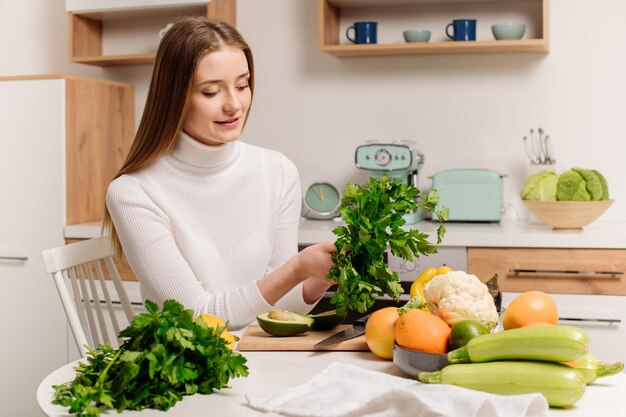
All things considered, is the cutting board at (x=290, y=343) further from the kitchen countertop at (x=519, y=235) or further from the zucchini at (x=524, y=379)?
the kitchen countertop at (x=519, y=235)

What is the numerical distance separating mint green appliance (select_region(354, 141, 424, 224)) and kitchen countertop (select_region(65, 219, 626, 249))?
0.76 feet

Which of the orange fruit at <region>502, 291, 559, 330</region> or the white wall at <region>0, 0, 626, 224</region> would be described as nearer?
the orange fruit at <region>502, 291, 559, 330</region>

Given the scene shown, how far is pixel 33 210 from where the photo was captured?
11.0 ft

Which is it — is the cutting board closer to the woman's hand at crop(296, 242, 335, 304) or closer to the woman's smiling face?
the woman's hand at crop(296, 242, 335, 304)

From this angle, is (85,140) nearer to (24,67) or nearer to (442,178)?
(24,67)

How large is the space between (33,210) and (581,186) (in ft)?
A: 6.99

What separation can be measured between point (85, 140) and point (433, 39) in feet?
4.94

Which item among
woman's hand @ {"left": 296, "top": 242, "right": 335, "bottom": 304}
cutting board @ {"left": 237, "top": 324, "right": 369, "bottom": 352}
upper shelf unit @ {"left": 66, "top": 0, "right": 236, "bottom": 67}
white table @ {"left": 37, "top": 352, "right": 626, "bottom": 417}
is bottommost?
white table @ {"left": 37, "top": 352, "right": 626, "bottom": 417}

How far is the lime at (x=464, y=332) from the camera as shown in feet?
4.08

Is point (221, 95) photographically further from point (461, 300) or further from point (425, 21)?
point (425, 21)

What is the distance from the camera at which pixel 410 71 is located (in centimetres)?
354

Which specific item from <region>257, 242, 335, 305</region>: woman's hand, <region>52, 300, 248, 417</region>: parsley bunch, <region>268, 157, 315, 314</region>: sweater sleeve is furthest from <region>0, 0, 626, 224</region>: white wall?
<region>52, 300, 248, 417</region>: parsley bunch

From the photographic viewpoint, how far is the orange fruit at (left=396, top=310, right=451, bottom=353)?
127cm

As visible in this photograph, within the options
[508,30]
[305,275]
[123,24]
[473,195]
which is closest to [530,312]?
[305,275]
